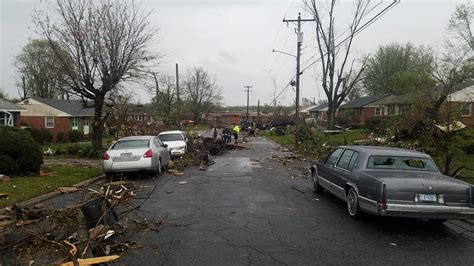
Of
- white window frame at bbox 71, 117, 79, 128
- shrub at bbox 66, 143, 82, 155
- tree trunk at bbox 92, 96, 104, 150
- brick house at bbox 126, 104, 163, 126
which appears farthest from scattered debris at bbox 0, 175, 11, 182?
white window frame at bbox 71, 117, 79, 128

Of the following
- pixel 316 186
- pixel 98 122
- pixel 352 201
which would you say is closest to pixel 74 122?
pixel 98 122

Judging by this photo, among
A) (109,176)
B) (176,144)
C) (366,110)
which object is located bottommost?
(109,176)

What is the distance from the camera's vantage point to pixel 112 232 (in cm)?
612

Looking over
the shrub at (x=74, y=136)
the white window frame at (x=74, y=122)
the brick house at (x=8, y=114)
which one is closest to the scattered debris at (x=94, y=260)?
the brick house at (x=8, y=114)

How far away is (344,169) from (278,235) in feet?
9.04

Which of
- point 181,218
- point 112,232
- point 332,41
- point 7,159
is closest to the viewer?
point 112,232

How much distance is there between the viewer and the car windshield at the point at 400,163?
26.0 feet

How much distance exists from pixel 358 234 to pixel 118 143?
9965mm

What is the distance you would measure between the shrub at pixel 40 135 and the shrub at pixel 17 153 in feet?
71.9

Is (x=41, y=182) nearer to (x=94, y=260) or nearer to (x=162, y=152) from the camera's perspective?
(x=162, y=152)

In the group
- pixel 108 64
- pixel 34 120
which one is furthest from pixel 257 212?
pixel 34 120

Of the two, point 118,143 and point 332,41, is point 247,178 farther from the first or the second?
point 332,41

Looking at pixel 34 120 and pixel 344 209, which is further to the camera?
pixel 34 120

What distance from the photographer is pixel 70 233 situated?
6047 millimetres
